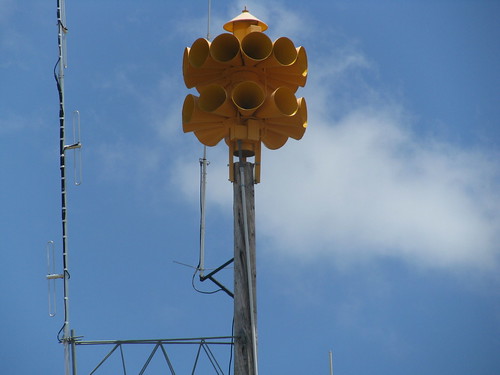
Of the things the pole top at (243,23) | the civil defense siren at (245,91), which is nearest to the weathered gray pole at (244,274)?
the civil defense siren at (245,91)

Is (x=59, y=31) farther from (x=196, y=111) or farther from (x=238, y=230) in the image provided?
(x=238, y=230)

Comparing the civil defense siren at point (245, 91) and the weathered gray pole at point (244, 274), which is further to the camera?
the civil defense siren at point (245, 91)

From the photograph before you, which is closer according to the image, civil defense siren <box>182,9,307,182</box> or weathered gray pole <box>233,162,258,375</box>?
weathered gray pole <box>233,162,258,375</box>

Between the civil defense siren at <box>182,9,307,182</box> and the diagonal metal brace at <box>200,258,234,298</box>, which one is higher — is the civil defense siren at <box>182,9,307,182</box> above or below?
above

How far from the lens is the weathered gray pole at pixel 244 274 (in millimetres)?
19000

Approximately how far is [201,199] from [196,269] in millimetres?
1400

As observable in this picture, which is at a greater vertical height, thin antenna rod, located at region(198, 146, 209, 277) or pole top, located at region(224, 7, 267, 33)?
pole top, located at region(224, 7, 267, 33)

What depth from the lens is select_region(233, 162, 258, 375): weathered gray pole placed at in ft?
62.3

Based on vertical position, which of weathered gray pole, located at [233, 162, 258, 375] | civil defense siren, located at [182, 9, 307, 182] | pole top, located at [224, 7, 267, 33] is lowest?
weathered gray pole, located at [233, 162, 258, 375]

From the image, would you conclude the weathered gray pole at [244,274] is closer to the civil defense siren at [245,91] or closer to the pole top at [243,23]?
the civil defense siren at [245,91]

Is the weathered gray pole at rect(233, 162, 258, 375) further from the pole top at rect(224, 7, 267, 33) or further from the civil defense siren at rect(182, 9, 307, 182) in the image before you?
the pole top at rect(224, 7, 267, 33)

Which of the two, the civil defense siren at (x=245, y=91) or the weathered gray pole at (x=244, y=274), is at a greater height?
the civil defense siren at (x=245, y=91)

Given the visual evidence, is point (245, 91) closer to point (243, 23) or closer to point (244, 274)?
point (243, 23)

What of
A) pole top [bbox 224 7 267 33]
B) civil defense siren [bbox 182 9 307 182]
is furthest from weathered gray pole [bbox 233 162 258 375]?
pole top [bbox 224 7 267 33]
